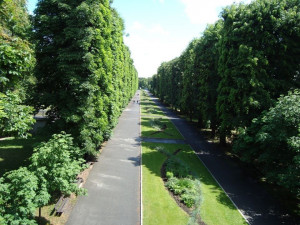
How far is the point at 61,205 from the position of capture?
1145cm

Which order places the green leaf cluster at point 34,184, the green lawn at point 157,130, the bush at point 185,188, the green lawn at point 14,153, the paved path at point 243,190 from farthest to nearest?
the green lawn at point 157,130 < the green lawn at point 14,153 < the bush at point 185,188 < the paved path at point 243,190 < the green leaf cluster at point 34,184

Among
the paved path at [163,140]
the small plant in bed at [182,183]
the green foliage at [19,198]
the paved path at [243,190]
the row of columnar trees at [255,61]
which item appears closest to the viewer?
the green foliage at [19,198]

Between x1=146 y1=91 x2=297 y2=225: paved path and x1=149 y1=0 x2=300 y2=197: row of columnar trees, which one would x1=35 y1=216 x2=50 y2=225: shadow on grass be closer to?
x1=146 y1=91 x2=297 y2=225: paved path

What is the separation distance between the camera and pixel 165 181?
1608cm

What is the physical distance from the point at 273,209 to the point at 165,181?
7.04 metres

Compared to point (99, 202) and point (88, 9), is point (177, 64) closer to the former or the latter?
point (88, 9)

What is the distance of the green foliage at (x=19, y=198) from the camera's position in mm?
7406

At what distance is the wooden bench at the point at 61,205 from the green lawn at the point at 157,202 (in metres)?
4.26

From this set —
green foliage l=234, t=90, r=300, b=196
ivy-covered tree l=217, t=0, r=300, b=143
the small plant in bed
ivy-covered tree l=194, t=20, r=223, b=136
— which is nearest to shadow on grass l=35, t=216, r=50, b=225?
the small plant in bed

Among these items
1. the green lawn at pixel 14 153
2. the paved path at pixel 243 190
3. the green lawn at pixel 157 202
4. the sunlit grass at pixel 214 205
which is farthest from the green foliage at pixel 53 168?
the paved path at pixel 243 190

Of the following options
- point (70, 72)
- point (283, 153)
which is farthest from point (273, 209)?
point (70, 72)

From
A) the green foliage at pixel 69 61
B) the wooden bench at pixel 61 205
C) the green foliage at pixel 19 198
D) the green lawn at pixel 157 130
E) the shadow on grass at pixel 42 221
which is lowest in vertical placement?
the shadow on grass at pixel 42 221

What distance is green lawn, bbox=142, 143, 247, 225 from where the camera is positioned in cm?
1202

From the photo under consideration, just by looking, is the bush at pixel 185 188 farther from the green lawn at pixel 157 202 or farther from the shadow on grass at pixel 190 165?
the shadow on grass at pixel 190 165
